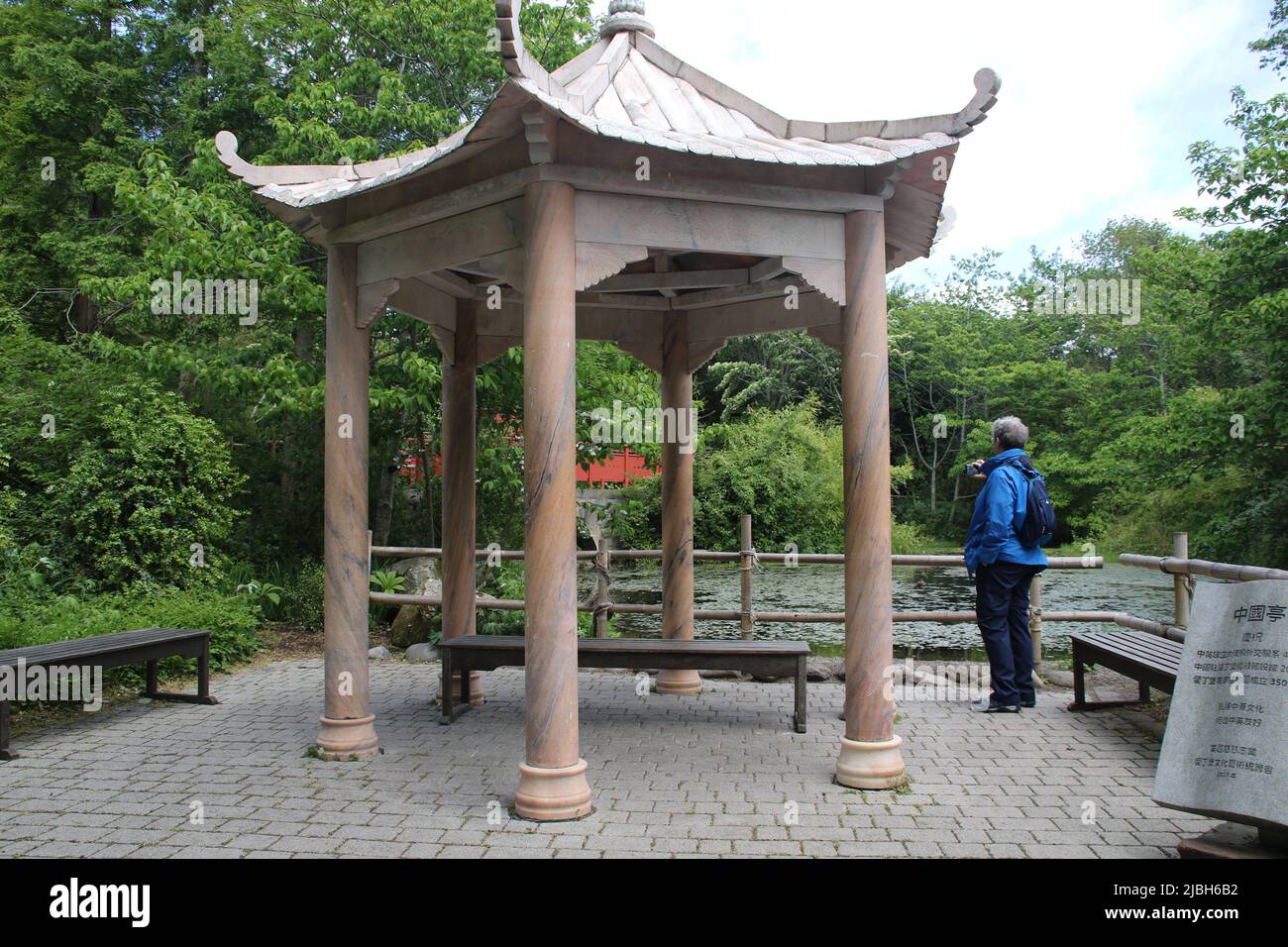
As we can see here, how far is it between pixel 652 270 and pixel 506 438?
6.01 meters

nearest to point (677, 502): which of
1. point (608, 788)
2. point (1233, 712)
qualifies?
point (608, 788)

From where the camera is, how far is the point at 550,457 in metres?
4.88

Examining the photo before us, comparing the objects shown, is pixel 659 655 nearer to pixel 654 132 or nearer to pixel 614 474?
pixel 654 132

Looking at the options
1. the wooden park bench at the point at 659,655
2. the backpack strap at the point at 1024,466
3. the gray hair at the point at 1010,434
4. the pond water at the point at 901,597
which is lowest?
the pond water at the point at 901,597

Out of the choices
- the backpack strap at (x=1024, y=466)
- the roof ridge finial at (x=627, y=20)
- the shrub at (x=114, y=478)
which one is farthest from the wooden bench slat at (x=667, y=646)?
the shrub at (x=114, y=478)

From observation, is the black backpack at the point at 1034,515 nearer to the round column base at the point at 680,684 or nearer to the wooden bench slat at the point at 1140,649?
the wooden bench slat at the point at 1140,649

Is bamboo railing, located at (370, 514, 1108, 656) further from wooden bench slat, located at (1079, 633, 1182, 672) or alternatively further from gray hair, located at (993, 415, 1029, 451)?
gray hair, located at (993, 415, 1029, 451)

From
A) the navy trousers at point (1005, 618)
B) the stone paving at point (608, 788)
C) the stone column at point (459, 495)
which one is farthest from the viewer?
the stone column at point (459, 495)

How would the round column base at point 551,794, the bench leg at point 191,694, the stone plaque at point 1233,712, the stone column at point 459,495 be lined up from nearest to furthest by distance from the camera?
the stone plaque at point 1233,712, the round column base at point 551,794, the stone column at point 459,495, the bench leg at point 191,694

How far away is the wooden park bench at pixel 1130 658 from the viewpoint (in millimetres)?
5641

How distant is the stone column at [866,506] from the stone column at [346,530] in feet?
9.36

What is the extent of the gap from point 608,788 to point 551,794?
2.01ft

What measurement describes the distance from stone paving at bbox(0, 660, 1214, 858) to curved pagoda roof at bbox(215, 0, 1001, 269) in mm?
3182

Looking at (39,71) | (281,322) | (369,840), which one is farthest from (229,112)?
(369,840)
